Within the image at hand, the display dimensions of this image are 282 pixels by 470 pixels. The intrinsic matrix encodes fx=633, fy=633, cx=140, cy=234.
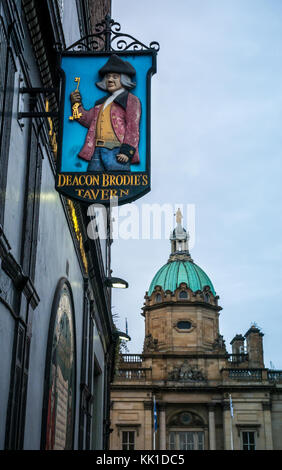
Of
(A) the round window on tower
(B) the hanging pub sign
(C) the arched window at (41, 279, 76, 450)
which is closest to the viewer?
(B) the hanging pub sign

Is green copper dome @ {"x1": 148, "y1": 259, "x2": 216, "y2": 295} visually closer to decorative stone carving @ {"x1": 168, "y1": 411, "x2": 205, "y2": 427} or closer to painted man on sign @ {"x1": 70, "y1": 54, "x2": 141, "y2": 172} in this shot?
decorative stone carving @ {"x1": 168, "y1": 411, "x2": 205, "y2": 427}

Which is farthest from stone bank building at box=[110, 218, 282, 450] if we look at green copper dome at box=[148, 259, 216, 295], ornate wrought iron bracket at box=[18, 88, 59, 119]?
ornate wrought iron bracket at box=[18, 88, 59, 119]

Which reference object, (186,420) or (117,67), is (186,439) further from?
(117,67)

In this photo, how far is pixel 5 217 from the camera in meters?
8.43

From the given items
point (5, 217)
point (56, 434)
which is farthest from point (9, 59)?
point (56, 434)

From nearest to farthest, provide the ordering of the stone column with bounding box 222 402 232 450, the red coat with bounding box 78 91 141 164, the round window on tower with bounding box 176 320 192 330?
the red coat with bounding box 78 91 141 164, the stone column with bounding box 222 402 232 450, the round window on tower with bounding box 176 320 192 330

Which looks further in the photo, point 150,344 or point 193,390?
point 150,344

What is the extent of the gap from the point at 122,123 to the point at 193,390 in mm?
46743

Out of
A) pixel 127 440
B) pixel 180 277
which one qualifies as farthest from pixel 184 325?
pixel 127 440

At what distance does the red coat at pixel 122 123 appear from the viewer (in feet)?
31.1

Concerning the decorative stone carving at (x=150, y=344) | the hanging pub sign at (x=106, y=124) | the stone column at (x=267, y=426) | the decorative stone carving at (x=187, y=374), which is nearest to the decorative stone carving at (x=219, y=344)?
the decorative stone carving at (x=187, y=374)

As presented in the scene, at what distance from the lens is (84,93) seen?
9.87 m

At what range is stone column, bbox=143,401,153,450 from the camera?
168 ft
